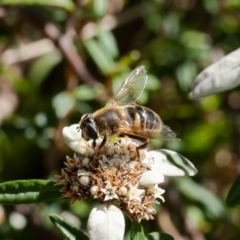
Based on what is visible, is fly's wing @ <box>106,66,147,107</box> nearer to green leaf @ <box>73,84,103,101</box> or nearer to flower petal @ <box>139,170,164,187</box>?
flower petal @ <box>139,170,164,187</box>

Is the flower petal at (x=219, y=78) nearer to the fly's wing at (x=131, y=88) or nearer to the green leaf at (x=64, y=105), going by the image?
the fly's wing at (x=131, y=88)

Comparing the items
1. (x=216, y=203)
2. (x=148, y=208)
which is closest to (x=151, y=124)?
(x=148, y=208)

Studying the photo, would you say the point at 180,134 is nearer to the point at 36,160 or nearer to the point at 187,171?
the point at 36,160

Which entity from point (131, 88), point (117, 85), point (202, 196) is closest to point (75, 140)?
point (131, 88)

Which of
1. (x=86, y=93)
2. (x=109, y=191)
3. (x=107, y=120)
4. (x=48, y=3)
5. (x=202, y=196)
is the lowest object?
(x=202, y=196)

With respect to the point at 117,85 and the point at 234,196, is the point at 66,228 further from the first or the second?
the point at 117,85

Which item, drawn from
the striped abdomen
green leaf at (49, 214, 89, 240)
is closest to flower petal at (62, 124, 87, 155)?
the striped abdomen
